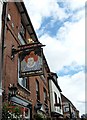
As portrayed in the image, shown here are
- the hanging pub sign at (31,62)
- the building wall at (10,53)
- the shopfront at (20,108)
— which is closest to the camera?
the shopfront at (20,108)

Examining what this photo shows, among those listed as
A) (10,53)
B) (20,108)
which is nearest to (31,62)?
(10,53)

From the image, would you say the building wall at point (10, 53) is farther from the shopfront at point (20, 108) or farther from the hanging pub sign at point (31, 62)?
the hanging pub sign at point (31, 62)

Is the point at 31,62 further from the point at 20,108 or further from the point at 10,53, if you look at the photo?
the point at 20,108

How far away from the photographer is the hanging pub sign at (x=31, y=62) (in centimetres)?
1005

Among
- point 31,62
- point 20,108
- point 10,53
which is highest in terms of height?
point 10,53

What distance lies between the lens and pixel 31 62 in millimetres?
10344

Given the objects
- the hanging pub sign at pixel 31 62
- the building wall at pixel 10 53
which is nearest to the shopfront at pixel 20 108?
the building wall at pixel 10 53

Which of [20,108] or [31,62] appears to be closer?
[20,108]

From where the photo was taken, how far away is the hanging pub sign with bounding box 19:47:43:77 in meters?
10.0

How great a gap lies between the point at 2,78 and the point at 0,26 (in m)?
2.36

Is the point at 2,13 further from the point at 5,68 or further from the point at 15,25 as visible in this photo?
the point at 5,68

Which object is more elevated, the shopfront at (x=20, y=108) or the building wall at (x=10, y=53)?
the building wall at (x=10, y=53)

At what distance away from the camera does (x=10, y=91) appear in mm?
9789

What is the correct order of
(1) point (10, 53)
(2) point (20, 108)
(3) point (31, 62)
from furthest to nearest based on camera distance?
(1) point (10, 53) → (3) point (31, 62) → (2) point (20, 108)
